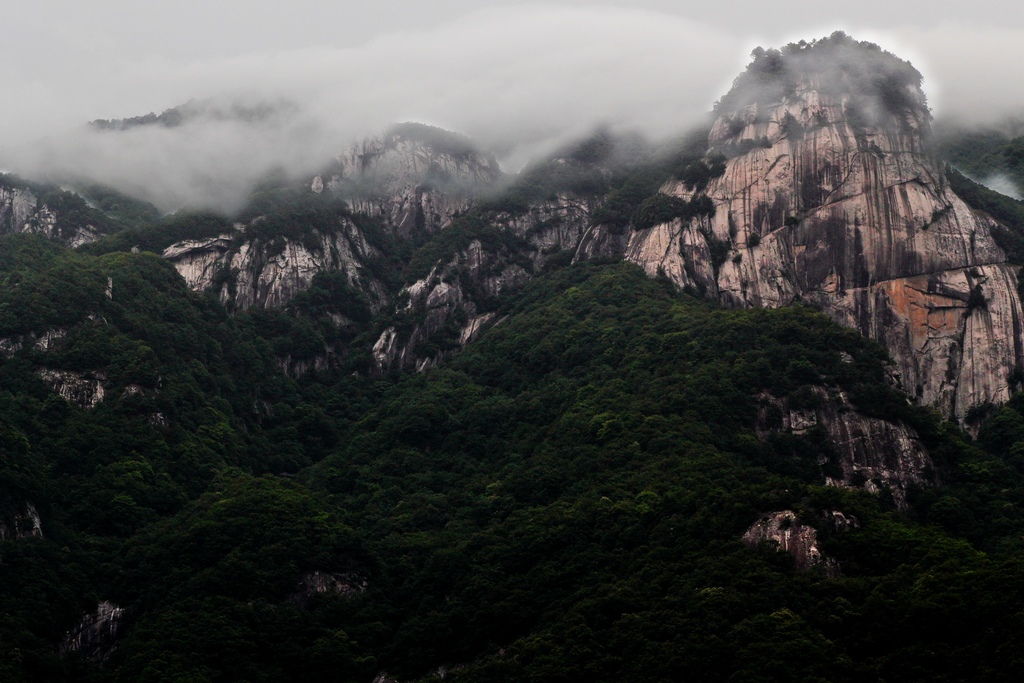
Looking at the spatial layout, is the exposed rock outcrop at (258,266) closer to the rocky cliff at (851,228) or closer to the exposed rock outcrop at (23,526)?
the rocky cliff at (851,228)

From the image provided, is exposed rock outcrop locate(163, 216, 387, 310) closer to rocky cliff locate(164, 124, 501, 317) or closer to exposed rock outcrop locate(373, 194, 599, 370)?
rocky cliff locate(164, 124, 501, 317)

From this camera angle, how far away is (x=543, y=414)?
372ft

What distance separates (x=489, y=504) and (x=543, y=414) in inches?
581

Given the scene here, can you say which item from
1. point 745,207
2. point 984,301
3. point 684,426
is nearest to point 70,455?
point 684,426

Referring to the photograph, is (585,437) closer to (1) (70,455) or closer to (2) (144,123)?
(1) (70,455)

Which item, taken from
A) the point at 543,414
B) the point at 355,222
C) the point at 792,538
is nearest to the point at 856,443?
the point at 792,538

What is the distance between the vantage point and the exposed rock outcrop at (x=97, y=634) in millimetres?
84250

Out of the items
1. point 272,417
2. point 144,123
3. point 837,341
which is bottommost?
point 272,417

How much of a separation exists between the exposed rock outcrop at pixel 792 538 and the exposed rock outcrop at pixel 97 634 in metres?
40.6

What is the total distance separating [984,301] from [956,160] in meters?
44.1

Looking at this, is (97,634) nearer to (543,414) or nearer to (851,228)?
(543,414)

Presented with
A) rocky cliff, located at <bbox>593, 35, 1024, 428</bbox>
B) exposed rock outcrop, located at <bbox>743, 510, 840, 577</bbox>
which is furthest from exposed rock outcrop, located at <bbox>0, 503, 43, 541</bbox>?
rocky cliff, located at <bbox>593, 35, 1024, 428</bbox>

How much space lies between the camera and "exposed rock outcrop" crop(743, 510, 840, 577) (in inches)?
3282

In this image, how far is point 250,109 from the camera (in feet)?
618
